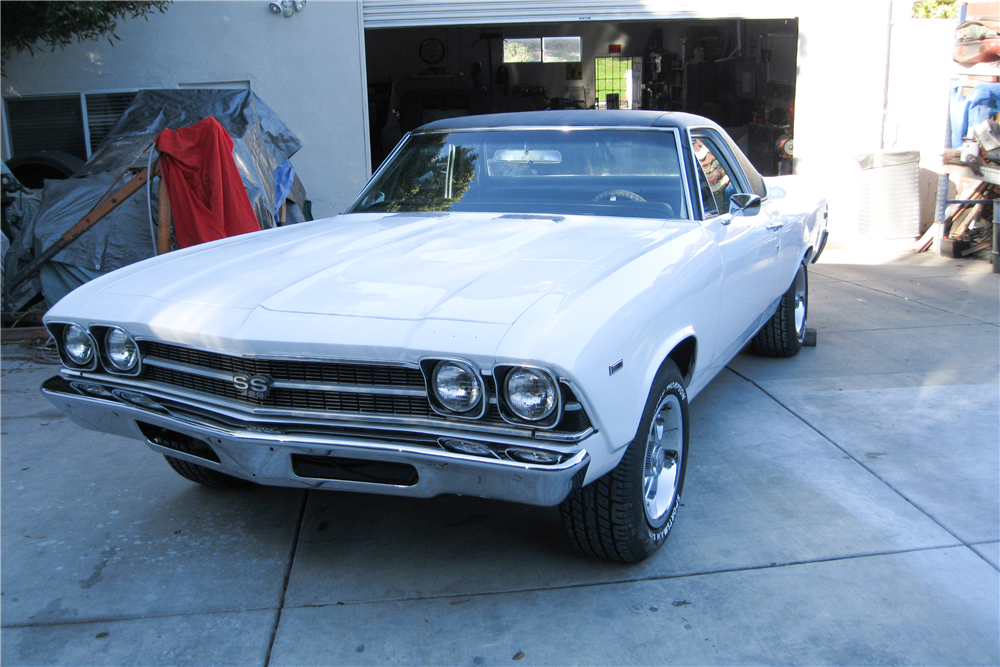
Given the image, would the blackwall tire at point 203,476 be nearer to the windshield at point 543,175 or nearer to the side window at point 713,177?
the windshield at point 543,175

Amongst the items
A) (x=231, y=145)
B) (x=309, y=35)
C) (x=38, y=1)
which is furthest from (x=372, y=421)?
(x=309, y=35)

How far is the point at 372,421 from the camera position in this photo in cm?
242

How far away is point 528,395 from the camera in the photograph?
225 centimetres

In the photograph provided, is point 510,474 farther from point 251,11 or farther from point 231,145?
point 251,11

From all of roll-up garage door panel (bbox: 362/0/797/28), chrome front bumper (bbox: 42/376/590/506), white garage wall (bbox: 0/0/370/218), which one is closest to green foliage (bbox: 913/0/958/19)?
roll-up garage door panel (bbox: 362/0/797/28)

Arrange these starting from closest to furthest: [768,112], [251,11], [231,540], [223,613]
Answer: [223,613]
[231,540]
[251,11]
[768,112]

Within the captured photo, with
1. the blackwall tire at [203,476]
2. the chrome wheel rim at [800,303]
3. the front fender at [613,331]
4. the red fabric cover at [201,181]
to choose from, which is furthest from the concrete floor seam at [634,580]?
the red fabric cover at [201,181]

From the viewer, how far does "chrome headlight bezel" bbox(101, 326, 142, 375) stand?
2.76 meters

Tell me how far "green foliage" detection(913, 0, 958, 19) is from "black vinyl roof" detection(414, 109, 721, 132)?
17.8 m

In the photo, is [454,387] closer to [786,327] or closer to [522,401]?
[522,401]

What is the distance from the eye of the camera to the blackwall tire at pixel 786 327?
5.09 metres

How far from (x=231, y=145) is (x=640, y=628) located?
510 cm

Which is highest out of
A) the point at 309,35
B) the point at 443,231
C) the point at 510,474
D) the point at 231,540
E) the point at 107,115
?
the point at 309,35

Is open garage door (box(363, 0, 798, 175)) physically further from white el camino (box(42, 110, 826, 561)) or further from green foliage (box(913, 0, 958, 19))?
green foliage (box(913, 0, 958, 19))
